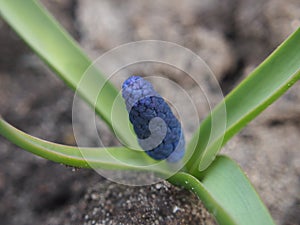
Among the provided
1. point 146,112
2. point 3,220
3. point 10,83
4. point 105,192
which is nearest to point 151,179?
point 105,192

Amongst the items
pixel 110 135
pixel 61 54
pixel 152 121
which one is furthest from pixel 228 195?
pixel 110 135

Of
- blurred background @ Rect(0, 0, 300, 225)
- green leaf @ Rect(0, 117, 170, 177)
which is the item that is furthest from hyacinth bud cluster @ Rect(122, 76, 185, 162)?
blurred background @ Rect(0, 0, 300, 225)

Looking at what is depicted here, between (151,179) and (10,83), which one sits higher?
(10,83)

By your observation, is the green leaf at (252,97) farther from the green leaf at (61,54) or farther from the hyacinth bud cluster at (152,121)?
the green leaf at (61,54)

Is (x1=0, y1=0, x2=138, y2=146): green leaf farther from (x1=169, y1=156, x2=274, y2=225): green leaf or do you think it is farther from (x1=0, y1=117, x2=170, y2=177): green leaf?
(x1=169, y1=156, x2=274, y2=225): green leaf

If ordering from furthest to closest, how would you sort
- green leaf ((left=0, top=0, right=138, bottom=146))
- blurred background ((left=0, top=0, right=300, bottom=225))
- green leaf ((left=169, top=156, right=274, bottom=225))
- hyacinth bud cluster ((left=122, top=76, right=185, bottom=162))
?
blurred background ((left=0, top=0, right=300, bottom=225))
green leaf ((left=0, top=0, right=138, bottom=146))
hyacinth bud cluster ((left=122, top=76, right=185, bottom=162))
green leaf ((left=169, top=156, right=274, bottom=225))

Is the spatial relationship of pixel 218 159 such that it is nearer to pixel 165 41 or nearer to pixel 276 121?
pixel 276 121

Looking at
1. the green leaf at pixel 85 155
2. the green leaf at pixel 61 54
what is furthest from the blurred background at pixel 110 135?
the green leaf at pixel 61 54
